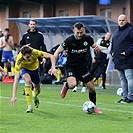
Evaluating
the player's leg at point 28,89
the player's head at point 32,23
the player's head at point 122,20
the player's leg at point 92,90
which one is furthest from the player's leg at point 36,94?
the player's head at point 32,23

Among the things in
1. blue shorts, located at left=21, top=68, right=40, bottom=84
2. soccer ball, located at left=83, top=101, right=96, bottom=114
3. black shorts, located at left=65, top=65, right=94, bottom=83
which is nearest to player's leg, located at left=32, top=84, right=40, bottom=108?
blue shorts, located at left=21, top=68, right=40, bottom=84

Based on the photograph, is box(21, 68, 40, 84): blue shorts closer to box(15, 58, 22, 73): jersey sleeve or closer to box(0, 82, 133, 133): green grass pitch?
Result: box(0, 82, 133, 133): green grass pitch

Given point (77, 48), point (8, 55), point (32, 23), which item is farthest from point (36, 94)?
point (8, 55)

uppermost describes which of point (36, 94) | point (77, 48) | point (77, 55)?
point (77, 48)

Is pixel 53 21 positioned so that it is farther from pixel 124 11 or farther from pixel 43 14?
pixel 43 14

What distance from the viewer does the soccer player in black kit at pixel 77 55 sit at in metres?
13.6

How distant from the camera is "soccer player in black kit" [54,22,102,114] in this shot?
1364cm

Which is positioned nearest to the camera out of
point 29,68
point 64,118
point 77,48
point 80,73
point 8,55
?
point 64,118

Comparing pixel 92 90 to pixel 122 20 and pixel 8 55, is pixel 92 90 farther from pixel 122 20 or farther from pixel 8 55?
pixel 8 55

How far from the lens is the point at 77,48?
1373 cm

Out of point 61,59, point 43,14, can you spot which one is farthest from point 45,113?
point 43,14

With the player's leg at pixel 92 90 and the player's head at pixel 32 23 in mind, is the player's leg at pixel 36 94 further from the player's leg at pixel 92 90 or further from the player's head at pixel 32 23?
the player's head at pixel 32 23

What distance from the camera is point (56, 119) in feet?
41.1

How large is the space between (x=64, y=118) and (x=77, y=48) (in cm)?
181
